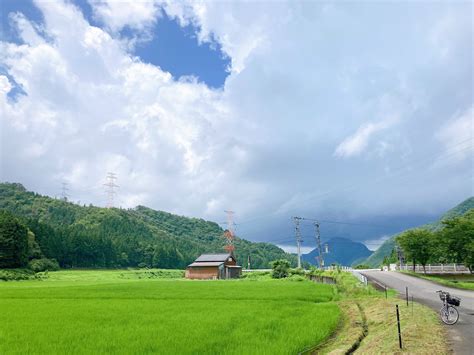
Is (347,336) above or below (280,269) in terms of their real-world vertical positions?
below

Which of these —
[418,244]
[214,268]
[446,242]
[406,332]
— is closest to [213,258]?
[214,268]

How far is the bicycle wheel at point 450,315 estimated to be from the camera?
1421 centimetres

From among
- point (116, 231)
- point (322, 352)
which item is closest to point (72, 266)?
point (116, 231)

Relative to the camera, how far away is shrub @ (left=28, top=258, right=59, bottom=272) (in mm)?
68250

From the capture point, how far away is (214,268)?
2761 inches

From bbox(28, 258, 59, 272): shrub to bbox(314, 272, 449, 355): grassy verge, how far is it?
206 feet

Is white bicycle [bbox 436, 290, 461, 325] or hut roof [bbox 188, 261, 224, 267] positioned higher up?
hut roof [bbox 188, 261, 224, 267]

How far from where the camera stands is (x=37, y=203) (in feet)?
553

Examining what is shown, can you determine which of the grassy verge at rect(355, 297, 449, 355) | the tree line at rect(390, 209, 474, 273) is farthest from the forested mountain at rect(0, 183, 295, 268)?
the grassy verge at rect(355, 297, 449, 355)

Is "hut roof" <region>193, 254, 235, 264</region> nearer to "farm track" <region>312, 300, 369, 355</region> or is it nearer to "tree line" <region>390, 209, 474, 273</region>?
"tree line" <region>390, 209, 474, 273</region>

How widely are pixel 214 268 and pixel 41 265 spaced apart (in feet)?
99.4

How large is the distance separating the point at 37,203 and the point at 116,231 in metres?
42.5

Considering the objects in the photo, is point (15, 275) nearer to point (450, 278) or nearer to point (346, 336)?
point (450, 278)

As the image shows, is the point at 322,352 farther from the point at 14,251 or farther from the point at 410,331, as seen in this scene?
the point at 14,251
